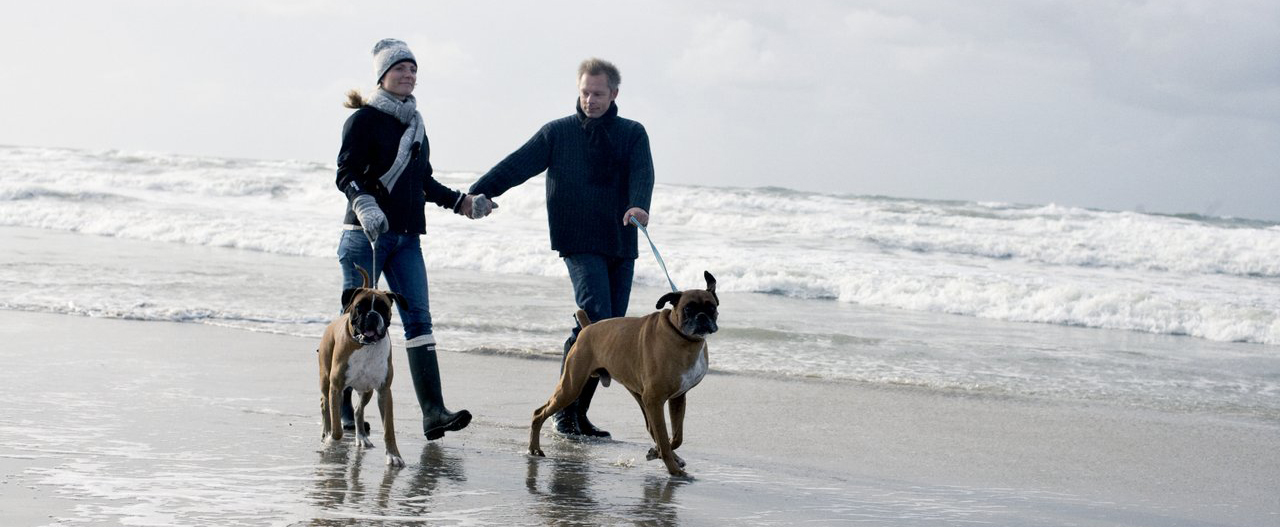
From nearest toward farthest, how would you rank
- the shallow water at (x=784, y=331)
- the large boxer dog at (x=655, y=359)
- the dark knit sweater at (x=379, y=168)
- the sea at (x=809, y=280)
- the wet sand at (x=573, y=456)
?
the wet sand at (x=573, y=456) < the large boxer dog at (x=655, y=359) < the dark knit sweater at (x=379, y=168) < the shallow water at (x=784, y=331) < the sea at (x=809, y=280)

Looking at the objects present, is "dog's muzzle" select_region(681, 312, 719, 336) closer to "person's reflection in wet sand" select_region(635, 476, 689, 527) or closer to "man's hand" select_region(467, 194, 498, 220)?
"person's reflection in wet sand" select_region(635, 476, 689, 527)

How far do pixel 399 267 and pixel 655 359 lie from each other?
4.25ft

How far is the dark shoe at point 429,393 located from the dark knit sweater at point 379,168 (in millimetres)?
575

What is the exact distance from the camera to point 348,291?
484 centimetres

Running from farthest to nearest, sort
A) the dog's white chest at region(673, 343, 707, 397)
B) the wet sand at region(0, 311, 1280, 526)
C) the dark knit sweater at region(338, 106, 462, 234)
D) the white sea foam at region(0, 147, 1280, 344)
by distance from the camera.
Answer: the white sea foam at region(0, 147, 1280, 344)
the dark knit sweater at region(338, 106, 462, 234)
the dog's white chest at region(673, 343, 707, 397)
the wet sand at region(0, 311, 1280, 526)

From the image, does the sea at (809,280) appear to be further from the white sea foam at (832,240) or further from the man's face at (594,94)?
the man's face at (594,94)

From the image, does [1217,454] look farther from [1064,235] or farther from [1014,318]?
[1064,235]

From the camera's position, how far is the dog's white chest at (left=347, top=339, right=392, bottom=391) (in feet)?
15.5

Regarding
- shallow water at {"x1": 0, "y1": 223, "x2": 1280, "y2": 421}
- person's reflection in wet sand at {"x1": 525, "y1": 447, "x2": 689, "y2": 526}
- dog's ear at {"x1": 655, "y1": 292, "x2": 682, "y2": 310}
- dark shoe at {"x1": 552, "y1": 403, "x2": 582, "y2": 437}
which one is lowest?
person's reflection in wet sand at {"x1": 525, "y1": 447, "x2": 689, "y2": 526}

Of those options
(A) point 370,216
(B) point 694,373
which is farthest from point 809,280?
(A) point 370,216

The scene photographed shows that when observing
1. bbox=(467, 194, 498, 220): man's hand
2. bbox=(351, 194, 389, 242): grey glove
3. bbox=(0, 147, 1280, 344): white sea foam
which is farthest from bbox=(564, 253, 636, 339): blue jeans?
bbox=(0, 147, 1280, 344): white sea foam

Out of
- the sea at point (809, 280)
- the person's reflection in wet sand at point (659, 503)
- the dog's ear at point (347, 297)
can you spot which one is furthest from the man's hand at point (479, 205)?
the sea at point (809, 280)

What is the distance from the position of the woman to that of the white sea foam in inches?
190

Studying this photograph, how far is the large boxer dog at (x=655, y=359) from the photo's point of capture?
469 cm
